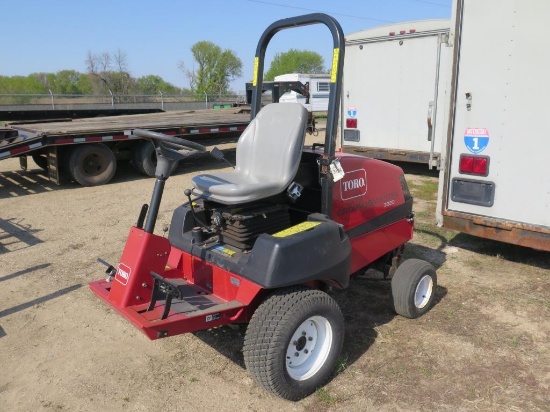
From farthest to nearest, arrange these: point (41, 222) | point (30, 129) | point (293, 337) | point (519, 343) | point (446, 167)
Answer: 1. point (30, 129)
2. point (41, 222)
3. point (446, 167)
4. point (519, 343)
5. point (293, 337)

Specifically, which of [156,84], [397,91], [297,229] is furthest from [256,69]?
[156,84]

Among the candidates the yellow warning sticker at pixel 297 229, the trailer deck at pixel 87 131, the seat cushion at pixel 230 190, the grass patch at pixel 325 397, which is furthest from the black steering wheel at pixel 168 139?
the trailer deck at pixel 87 131

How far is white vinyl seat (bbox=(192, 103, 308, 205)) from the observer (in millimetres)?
2873

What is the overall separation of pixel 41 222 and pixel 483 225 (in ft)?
17.6

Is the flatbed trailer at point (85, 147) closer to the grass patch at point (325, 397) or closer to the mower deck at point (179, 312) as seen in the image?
the mower deck at point (179, 312)

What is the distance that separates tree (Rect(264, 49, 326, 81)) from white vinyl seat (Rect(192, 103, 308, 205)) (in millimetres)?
60719

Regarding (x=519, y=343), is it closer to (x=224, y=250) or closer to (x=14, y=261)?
(x=224, y=250)

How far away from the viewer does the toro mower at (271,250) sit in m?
2.67

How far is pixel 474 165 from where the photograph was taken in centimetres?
446

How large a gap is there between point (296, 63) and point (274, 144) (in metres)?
63.0

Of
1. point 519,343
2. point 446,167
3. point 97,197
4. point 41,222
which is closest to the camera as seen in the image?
point 519,343

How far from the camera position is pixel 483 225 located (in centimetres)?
446

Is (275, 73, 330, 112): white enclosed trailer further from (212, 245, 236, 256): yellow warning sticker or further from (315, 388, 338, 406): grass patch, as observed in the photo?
(315, 388, 338, 406): grass patch

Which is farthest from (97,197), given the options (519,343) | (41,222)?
(519,343)
